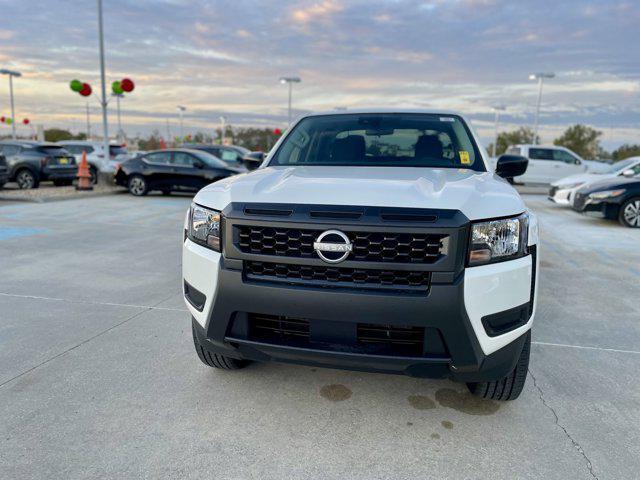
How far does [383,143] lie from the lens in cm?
383

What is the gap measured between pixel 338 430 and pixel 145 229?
6767 millimetres

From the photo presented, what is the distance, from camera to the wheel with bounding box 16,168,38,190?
14273 millimetres

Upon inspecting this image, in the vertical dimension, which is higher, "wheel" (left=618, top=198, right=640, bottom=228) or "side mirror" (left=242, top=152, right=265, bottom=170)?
"side mirror" (left=242, top=152, right=265, bottom=170)

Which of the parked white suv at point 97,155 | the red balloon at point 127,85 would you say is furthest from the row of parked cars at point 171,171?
the red balloon at point 127,85

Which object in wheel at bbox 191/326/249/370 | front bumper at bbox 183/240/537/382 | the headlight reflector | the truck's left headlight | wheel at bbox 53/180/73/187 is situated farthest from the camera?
wheel at bbox 53/180/73/187

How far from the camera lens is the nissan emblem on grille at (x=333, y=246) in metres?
2.22

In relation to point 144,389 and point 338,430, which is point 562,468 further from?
point 144,389

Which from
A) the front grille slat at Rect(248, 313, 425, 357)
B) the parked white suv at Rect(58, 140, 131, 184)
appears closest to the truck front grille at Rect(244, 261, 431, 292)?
the front grille slat at Rect(248, 313, 425, 357)

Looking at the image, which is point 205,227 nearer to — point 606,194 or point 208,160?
point 606,194

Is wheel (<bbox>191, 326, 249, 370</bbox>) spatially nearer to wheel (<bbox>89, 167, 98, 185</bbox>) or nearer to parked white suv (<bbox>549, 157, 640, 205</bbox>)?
parked white suv (<bbox>549, 157, 640, 205</bbox>)

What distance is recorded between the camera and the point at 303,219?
2.26 m

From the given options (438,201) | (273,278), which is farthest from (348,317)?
(438,201)

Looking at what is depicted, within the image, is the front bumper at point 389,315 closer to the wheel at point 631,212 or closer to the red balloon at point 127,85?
the wheel at point 631,212

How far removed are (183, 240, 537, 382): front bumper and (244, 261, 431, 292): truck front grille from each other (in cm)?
4
